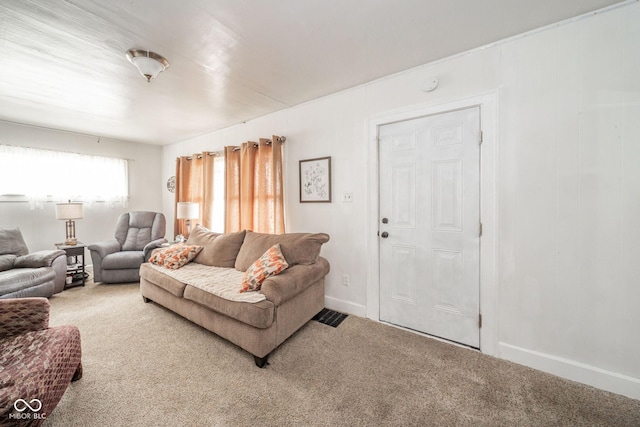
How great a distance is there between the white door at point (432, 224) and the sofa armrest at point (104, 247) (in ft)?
13.5

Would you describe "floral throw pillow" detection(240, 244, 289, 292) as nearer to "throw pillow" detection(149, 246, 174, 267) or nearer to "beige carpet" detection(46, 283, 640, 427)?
"beige carpet" detection(46, 283, 640, 427)

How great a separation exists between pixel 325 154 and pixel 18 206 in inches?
192

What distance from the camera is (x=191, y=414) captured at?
1445 millimetres

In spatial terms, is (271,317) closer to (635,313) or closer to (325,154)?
(325,154)

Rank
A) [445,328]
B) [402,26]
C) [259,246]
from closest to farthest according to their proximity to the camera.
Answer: [402,26], [445,328], [259,246]

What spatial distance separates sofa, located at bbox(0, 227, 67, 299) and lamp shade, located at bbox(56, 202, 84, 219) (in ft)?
1.57

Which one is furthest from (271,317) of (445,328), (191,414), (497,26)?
(497,26)

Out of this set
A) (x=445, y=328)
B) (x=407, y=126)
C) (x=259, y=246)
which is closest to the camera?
(x=445, y=328)

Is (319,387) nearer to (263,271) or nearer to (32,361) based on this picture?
(263,271)

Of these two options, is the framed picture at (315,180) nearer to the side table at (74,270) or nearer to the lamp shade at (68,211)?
the side table at (74,270)

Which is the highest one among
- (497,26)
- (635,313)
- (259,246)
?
(497,26)

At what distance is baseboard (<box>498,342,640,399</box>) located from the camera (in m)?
1.56

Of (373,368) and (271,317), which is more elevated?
(271,317)

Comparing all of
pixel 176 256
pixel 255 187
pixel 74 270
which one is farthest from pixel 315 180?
pixel 74 270
